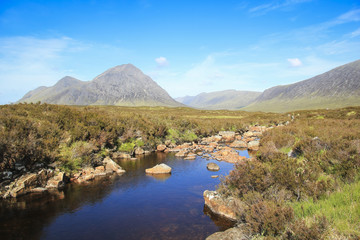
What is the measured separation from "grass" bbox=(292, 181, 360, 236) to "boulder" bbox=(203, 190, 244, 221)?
3.14 m

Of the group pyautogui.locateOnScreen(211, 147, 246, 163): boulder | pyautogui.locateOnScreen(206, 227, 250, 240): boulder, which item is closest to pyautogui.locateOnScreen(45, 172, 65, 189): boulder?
pyautogui.locateOnScreen(206, 227, 250, 240): boulder

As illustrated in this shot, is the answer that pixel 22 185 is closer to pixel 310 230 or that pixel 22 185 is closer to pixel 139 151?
pixel 139 151

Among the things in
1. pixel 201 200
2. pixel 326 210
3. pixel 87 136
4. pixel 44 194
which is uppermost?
pixel 87 136

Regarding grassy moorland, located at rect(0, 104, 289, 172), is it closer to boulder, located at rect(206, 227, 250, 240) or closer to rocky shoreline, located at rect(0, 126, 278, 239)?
rocky shoreline, located at rect(0, 126, 278, 239)

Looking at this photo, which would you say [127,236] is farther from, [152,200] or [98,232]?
[152,200]

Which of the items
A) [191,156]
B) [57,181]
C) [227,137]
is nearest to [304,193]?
[57,181]

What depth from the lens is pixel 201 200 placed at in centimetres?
1372

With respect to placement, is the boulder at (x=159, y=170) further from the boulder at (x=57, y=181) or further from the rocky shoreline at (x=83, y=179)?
the boulder at (x=57, y=181)

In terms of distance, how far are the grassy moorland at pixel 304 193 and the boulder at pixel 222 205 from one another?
1.47 ft

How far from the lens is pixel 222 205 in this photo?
11.7m

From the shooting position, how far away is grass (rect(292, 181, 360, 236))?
20.6 ft

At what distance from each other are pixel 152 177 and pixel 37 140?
9699 millimetres

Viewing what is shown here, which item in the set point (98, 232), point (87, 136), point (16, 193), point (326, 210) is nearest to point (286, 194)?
point (326, 210)

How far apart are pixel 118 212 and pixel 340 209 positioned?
10.7 m
